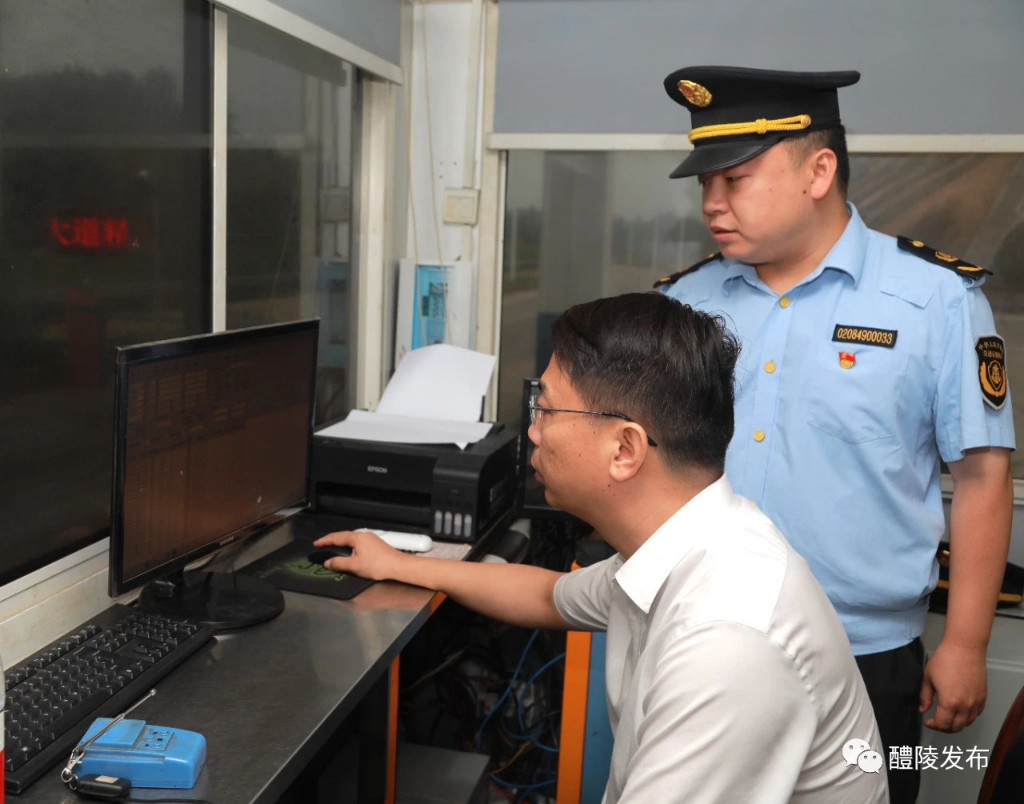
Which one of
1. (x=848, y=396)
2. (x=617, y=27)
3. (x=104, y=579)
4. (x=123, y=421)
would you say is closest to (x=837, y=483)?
(x=848, y=396)

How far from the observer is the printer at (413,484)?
1964 millimetres

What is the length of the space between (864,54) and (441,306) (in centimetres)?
132

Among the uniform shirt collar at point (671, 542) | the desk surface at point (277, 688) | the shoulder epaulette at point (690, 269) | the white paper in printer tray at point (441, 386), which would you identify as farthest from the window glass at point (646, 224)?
the uniform shirt collar at point (671, 542)

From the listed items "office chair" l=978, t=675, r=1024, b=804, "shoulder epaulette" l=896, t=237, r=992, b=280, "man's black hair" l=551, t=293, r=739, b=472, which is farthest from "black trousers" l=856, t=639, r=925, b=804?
"man's black hair" l=551, t=293, r=739, b=472

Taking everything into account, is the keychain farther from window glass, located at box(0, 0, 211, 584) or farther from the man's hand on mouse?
the man's hand on mouse

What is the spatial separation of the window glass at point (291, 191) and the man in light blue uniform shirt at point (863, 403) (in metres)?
0.98

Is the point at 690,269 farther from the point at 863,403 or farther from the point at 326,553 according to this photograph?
the point at 326,553

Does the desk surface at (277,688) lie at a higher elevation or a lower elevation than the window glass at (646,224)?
lower

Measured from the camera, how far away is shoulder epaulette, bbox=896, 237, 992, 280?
160 cm

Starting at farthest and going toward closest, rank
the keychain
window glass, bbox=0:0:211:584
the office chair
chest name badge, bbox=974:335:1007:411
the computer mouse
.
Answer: the computer mouse < chest name badge, bbox=974:335:1007:411 < window glass, bbox=0:0:211:584 < the office chair < the keychain

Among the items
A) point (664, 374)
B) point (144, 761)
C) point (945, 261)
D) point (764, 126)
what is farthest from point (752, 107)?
point (144, 761)

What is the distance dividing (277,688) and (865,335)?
3.74 feet

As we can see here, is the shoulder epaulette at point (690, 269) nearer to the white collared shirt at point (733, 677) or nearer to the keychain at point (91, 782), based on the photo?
the white collared shirt at point (733, 677)

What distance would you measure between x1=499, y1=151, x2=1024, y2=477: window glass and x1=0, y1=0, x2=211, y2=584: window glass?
1100 millimetres
